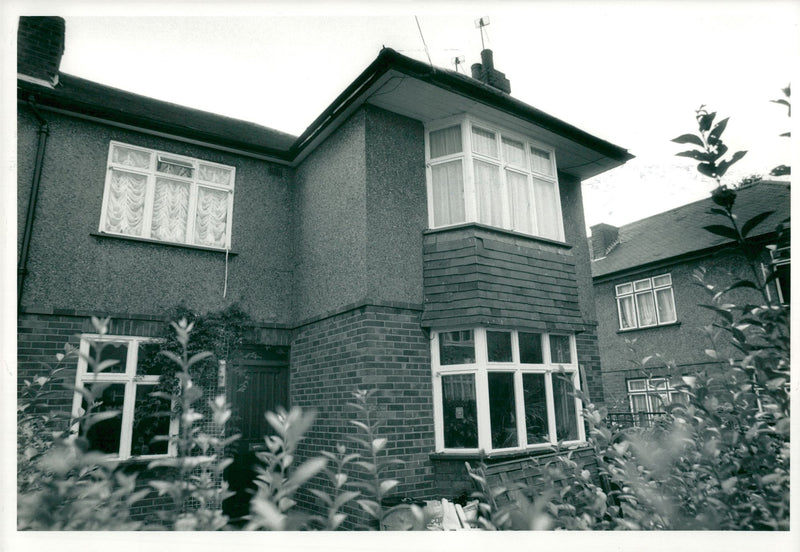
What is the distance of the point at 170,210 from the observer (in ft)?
20.7

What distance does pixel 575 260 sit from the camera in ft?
23.5

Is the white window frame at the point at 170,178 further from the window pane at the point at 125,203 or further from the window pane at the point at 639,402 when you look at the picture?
the window pane at the point at 639,402

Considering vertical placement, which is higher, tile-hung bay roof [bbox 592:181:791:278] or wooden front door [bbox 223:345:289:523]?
tile-hung bay roof [bbox 592:181:791:278]

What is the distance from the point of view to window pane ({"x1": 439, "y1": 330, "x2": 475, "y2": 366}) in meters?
5.61

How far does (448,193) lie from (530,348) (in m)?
2.19

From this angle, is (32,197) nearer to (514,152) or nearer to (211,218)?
(211,218)

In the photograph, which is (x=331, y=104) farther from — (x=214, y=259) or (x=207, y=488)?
(x=207, y=488)

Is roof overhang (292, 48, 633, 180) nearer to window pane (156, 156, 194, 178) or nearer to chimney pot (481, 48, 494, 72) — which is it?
window pane (156, 156, 194, 178)

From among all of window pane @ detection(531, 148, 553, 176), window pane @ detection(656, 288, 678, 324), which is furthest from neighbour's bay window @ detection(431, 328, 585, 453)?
window pane @ detection(656, 288, 678, 324)

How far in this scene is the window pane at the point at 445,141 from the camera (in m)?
6.31

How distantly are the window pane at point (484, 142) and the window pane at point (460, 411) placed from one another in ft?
9.50

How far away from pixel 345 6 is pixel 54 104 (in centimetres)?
439

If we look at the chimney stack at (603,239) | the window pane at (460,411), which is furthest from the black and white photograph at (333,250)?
the chimney stack at (603,239)

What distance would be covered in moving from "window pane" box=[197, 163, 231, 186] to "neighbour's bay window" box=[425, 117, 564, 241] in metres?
2.81
